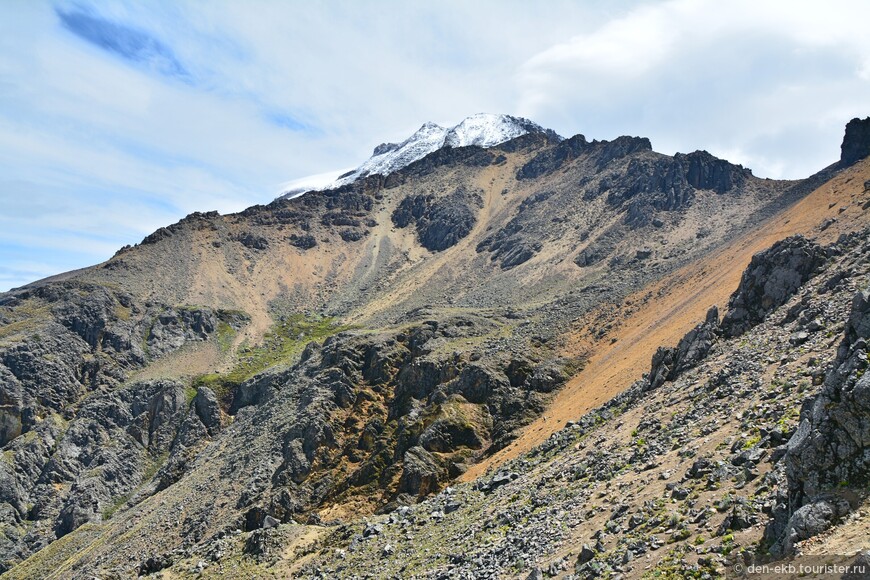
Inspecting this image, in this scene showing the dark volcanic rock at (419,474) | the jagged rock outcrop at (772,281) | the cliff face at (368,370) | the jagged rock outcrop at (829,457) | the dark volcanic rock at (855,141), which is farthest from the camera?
the dark volcanic rock at (855,141)

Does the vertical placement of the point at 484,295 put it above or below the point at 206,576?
above

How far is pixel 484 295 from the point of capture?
140 metres

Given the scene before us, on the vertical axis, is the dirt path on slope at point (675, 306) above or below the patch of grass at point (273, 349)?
below

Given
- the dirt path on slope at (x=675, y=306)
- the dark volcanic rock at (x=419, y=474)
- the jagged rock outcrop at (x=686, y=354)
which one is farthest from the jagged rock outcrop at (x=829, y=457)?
the dark volcanic rock at (x=419, y=474)

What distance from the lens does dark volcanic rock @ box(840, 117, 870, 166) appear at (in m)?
108

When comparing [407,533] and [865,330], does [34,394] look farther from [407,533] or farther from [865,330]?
[865,330]

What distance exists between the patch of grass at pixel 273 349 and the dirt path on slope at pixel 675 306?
72.4 metres

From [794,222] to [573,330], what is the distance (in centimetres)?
3301

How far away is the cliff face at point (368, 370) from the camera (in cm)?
4103

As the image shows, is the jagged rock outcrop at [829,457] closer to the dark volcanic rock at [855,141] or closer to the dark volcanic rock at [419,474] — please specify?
the dark volcanic rock at [419,474]

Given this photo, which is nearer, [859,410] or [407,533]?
[859,410]

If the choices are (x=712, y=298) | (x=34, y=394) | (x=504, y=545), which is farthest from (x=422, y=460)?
(x=34, y=394)

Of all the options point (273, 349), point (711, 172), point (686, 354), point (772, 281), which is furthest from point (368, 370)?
point (711, 172)

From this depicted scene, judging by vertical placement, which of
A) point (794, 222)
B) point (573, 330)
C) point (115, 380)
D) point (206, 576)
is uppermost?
point (115, 380)
